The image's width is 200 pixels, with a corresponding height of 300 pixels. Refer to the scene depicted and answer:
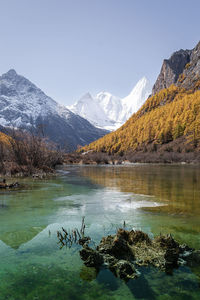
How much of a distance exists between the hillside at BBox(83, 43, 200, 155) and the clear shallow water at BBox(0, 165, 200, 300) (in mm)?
72136

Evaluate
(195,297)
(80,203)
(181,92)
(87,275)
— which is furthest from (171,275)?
(181,92)

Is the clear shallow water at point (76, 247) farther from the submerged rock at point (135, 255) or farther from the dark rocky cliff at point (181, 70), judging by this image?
the dark rocky cliff at point (181, 70)

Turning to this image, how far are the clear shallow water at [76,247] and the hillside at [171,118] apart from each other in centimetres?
7214

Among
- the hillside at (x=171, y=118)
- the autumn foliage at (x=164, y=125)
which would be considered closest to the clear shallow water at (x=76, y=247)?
the hillside at (x=171, y=118)

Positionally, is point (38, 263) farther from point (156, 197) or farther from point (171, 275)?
point (156, 197)

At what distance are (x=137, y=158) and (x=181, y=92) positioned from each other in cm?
6390

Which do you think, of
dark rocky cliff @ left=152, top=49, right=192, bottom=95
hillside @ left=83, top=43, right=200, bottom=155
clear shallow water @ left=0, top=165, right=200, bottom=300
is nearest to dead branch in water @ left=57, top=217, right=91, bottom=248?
clear shallow water @ left=0, top=165, right=200, bottom=300

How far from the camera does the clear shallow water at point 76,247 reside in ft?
15.4

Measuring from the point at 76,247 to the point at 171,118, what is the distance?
10986cm

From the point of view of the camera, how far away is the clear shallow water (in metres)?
4.71

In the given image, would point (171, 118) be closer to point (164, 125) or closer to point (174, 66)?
point (164, 125)

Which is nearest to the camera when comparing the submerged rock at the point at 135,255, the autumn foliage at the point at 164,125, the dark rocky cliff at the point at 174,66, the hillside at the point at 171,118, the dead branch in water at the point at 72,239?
the submerged rock at the point at 135,255

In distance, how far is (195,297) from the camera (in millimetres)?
4453

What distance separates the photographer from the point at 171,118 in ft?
363
